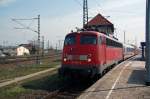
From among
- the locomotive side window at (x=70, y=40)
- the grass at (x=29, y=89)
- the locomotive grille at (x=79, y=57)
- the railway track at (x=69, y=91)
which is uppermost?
the locomotive side window at (x=70, y=40)

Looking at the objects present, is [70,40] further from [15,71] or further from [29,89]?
[15,71]

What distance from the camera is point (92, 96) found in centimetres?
1376

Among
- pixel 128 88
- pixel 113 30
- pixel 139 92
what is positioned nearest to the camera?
pixel 139 92

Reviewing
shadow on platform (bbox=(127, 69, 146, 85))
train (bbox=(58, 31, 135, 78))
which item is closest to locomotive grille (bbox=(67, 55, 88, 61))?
train (bbox=(58, 31, 135, 78))

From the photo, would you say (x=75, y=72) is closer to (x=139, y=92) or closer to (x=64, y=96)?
(x=64, y=96)

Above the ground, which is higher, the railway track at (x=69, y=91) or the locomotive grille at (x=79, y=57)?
the locomotive grille at (x=79, y=57)

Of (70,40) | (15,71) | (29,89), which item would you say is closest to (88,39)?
(70,40)

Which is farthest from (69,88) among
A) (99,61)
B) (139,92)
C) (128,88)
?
(139,92)

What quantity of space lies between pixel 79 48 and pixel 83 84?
2836 millimetres

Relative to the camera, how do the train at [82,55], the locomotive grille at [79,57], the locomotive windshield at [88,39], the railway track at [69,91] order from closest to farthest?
1. the railway track at [69,91]
2. the train at [82,55]
3. the locomotive grille at [79,57]
4. the locomotive windshield at [88,39]

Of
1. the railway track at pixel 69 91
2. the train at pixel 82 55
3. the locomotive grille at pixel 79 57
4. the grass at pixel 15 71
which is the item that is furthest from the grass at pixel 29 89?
the grass at pixel 15 71

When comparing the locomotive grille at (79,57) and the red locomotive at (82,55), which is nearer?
the red locomotive at (82,55)

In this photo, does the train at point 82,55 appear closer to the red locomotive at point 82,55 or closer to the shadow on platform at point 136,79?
the red locomotive at point 82,55

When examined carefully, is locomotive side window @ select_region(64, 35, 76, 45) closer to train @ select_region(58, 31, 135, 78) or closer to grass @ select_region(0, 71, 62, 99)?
train @ select_region(58, 31, 135, 78)
